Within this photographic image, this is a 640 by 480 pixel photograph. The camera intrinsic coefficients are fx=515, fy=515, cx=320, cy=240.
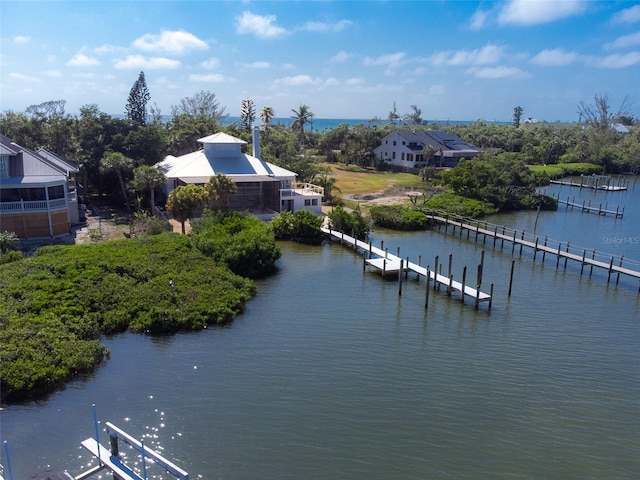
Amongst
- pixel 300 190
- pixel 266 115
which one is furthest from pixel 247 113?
pixel 300 190

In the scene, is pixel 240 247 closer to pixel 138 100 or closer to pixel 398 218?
pixel 398 218

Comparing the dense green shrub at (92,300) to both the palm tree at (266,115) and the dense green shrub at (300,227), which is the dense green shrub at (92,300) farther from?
the palm tree at (266,115)

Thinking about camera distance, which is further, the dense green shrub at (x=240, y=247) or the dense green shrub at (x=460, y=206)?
the dense green shrub at (x=460, y=206)

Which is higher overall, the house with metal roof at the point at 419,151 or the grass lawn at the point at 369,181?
the house with metal roof at the point at 419,151

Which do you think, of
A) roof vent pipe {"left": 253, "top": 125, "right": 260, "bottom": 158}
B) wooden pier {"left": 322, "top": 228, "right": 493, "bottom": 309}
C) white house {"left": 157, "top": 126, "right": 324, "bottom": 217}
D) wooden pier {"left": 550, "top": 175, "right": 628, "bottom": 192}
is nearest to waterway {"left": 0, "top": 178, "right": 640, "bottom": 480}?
wooden pier {"left": 322, "top": 228, "right": 493, "bottom": 309}

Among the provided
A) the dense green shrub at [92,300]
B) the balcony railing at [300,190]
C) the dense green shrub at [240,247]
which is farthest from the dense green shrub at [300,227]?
the dense green shrub at [92,300]

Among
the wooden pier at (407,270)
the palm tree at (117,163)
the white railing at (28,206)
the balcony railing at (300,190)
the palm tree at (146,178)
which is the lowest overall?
the wooden pier at (407,270)

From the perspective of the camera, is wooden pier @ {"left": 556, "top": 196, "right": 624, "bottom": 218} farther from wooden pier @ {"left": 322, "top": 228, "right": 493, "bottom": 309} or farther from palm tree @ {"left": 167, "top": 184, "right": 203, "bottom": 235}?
palm tree @ {"left": 167, "top": 184, "right": 203, "bottom": 235}
